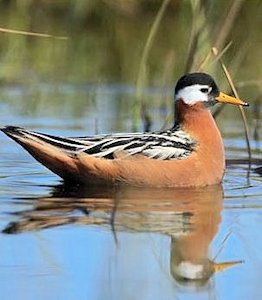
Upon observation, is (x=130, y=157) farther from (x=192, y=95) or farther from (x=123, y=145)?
(x=192, y=95)

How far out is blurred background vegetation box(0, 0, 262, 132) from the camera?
46.1ft

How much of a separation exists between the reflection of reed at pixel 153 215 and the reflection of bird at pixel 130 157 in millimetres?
108

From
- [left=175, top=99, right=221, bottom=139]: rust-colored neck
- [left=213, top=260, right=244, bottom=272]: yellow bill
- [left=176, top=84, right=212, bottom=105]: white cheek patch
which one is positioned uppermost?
[left=176, top=84, right=212, bottom=105]: white cheek patch

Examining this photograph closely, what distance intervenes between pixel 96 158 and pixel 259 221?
5.68 feet

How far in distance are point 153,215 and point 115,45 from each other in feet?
26.9

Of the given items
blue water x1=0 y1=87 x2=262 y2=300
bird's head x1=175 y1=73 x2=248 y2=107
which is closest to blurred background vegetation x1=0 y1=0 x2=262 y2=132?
bird's head x1=175 y1=73 x2=248 y2=107

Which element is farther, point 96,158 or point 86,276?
point 96,158

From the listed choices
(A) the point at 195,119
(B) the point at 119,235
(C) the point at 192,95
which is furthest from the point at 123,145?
(B) the point at 119,235

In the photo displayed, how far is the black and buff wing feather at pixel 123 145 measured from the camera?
9961 mm

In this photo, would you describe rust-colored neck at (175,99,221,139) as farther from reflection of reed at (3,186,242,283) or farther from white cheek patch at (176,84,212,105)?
reflection of reed at (3,186,242,283)

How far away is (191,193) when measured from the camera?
385 inches

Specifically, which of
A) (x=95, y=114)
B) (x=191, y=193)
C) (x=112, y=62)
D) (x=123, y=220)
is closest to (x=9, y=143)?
(x=95, y=114)

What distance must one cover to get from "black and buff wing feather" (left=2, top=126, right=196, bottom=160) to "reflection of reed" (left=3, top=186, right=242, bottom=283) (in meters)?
0.28

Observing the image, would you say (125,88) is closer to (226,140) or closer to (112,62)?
(112,62)
